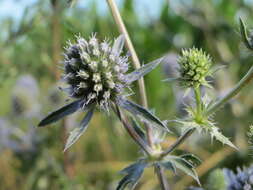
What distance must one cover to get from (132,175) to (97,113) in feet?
5.68

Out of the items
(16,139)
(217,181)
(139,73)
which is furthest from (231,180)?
(16,139)

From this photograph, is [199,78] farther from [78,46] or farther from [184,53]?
[78,46]

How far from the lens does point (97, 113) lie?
2.86m

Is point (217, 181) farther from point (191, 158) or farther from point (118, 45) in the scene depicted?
point (118, 45)

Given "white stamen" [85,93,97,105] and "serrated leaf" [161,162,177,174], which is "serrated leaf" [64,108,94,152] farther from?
"serrated leaf" [161,162,177,174]

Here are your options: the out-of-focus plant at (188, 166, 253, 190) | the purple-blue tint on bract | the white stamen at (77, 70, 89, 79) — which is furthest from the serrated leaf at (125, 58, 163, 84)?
the purple-blue tint on bract

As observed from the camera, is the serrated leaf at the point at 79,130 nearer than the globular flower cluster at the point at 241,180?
Yes

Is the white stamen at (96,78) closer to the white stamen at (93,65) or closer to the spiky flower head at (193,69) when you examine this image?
the white stamen at (93,65)

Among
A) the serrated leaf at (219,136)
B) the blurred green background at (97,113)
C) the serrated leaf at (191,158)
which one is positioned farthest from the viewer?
the blurred green background at (97,113)

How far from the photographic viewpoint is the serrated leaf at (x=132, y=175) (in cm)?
112

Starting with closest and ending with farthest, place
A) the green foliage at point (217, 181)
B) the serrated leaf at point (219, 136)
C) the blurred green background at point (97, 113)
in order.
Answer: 1. the serrated leaf at point (219, 136)
2. the green foliage at point (217, 181)
3. the blurred green background at point (97, 113)

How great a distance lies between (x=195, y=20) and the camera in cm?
315

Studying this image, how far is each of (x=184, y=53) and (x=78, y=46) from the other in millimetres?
271

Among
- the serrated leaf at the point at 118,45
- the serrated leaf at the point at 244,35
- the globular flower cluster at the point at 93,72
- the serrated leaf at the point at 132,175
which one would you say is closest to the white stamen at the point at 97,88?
the globular flower cluster at the point at 93,72
